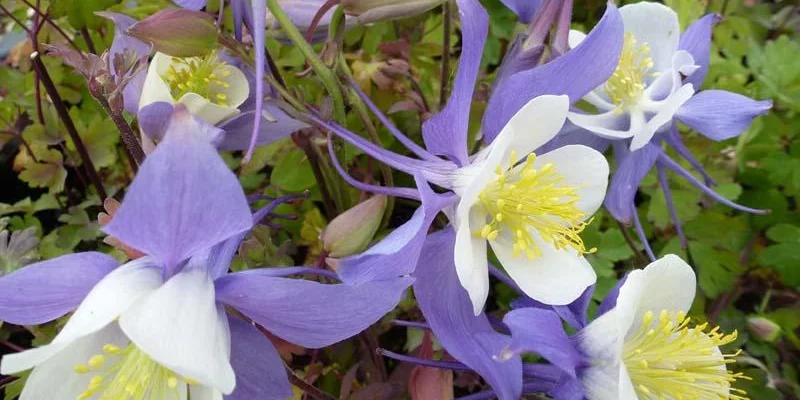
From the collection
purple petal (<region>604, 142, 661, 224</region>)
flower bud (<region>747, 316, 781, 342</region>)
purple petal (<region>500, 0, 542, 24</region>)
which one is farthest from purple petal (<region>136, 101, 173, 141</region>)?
flower bud (<region>747, 316, 781, 342</region>)

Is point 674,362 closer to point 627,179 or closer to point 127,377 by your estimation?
point 627,179

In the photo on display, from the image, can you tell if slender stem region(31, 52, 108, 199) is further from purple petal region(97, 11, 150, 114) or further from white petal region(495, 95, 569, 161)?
white petal region(495, 95, 569, 161)

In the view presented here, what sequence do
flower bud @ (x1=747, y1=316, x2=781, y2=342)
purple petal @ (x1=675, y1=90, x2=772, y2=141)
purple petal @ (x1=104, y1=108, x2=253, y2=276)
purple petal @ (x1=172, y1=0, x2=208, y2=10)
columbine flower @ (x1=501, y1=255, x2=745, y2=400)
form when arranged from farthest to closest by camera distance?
flower bud @ (x1=747, y1=316, x2=781, y2=342)
purple petal @ (x1=675, y1=90, x2=772, y2=141)
purple petal @ (x1=172, y1=0, x2=208, y2=10)
columbine flower @ (x1=501, y1=255, x2=745, y2=400)
purple petal @ (x1=104, y1=108, x2=253, y2=276)

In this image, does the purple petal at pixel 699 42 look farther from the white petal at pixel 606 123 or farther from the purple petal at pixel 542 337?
the purple petal at pixel 542 337

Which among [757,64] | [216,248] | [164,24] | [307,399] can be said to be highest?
[164,24]

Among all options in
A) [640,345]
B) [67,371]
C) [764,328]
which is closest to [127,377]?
[67,371]

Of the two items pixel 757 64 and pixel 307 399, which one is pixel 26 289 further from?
pixel 757 64

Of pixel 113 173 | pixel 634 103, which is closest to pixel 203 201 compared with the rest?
pixel 634 103
